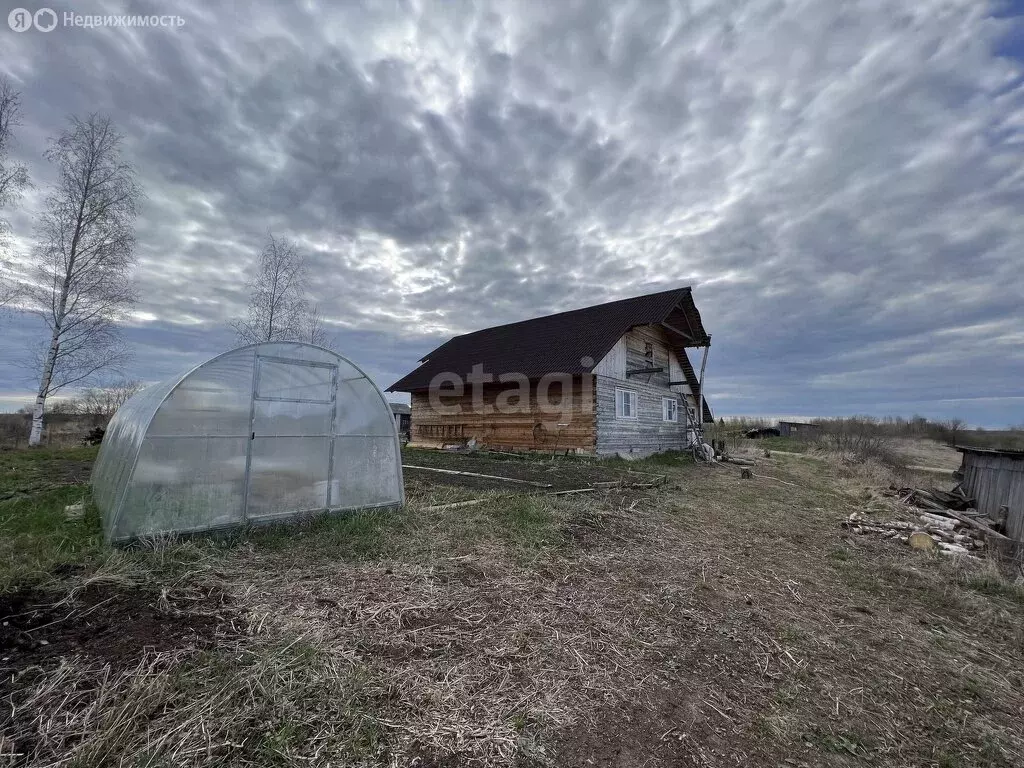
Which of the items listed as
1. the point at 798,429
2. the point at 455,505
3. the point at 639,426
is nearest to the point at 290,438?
the point at 455,505

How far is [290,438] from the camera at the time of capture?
6.12m

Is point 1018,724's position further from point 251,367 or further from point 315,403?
point 251,367

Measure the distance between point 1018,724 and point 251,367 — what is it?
26.4 feet

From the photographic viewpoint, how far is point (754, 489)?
1189 cm

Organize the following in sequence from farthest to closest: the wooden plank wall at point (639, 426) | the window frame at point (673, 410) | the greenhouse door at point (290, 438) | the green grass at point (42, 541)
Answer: the window frame at point (673, 410), the wooden plank wall at point (639, 426), the greenhouse door at point (290, 438), the green grass at point (42, 541)

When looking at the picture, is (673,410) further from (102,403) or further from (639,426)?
(102,403)

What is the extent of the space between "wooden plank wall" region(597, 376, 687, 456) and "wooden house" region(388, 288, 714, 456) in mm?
44

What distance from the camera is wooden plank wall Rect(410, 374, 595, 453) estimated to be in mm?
16047

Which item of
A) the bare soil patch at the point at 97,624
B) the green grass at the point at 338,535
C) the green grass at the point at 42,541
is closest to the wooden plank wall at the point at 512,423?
the green grass at the point at 338,535

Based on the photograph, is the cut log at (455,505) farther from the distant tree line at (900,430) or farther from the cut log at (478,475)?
the distant tree line at (900,430)

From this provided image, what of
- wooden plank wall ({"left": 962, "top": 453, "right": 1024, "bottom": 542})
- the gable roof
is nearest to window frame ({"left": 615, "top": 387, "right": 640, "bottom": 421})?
the gable roof

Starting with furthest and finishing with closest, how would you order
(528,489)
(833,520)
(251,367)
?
(528,489)
(833,520)
(251,367)

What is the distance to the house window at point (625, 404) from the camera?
56.1 feet

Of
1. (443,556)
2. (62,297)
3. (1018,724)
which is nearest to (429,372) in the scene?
(62,297)
